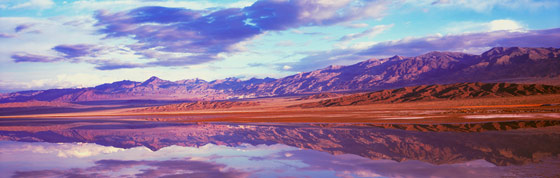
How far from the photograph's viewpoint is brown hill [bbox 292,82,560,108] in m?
64.7

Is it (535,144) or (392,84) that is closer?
(535,144)

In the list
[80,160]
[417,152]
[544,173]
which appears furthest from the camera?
[80,160]

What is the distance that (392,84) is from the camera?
18175 centimetres

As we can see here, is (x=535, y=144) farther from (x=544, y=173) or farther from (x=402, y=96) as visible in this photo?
(x=402, y=96)

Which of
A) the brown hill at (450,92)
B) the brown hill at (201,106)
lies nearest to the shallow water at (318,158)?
the brown hill at (450,92)

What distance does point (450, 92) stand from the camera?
73.9m

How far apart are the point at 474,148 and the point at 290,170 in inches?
291

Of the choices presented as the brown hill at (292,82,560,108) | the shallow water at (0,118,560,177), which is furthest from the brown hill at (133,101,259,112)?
the shallow water at (0,118,560,177)

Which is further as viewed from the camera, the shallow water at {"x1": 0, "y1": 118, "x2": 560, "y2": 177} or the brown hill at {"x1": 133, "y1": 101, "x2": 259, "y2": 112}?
the brown hill at {"x1": 133, "y1": 101, "x2": 259, "y2": 112}

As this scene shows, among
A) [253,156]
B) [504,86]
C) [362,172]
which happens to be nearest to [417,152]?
[362,172]

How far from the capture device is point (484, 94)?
225ft

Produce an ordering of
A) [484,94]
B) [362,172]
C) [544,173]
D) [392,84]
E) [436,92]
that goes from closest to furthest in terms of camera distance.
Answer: [544,173], [362,172], [484,94], [436,92], [392,84]

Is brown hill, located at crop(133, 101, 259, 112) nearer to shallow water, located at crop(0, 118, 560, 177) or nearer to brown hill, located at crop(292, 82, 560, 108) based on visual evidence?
brown hill, located at crop(292, 82, 560, 108)

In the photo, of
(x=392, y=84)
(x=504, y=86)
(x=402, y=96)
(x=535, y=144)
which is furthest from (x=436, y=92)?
(x=392, y=84)
